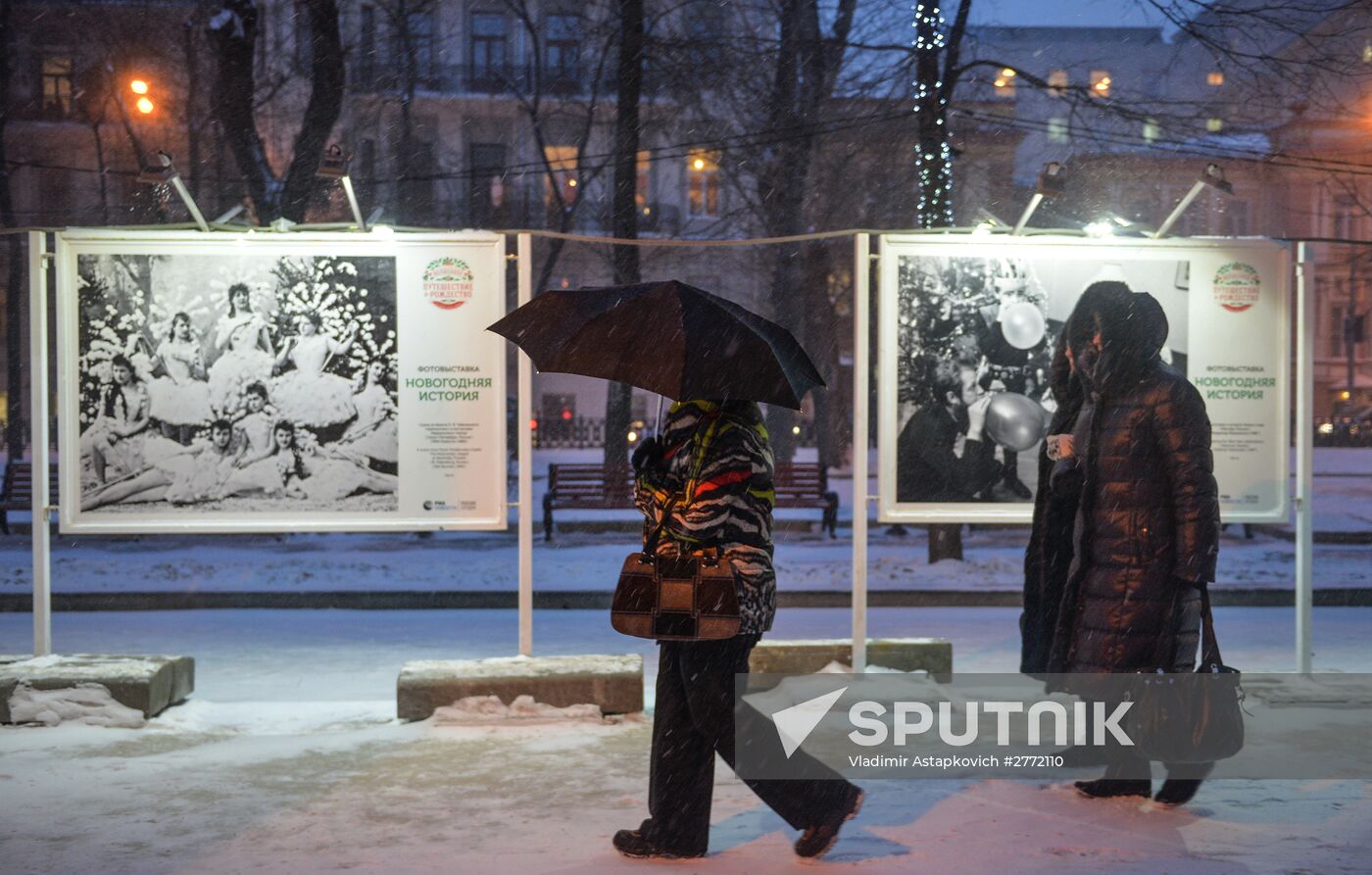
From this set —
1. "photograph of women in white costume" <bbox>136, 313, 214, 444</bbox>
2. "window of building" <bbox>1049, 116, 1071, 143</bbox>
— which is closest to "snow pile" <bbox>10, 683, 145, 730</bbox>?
"photograph of women in white costume" <bbox>136, 313, 214, 444</bbox>

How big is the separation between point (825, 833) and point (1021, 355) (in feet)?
13.2

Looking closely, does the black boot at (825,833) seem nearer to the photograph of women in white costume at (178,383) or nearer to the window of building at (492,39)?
the photograph of women in white costume at (178,383)

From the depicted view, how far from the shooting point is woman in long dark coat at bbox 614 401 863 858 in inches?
177

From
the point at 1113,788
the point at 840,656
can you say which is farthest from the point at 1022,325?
the point at 1113,788

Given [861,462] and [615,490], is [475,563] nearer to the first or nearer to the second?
[615,490]

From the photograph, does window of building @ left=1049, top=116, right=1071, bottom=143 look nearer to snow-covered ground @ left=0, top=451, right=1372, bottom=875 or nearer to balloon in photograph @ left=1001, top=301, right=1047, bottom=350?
snow-covered ground @ left=0, top=451, right=1372, bottom=875

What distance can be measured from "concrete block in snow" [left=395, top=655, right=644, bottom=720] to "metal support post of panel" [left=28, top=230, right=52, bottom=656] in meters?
2.15

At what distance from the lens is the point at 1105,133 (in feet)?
57.5

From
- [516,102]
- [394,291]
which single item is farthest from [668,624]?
[516,102]

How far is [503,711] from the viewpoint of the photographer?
7008 mm

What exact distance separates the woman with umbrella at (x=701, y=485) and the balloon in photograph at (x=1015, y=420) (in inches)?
132

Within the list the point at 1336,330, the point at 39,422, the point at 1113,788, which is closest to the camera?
the point at 1113,788

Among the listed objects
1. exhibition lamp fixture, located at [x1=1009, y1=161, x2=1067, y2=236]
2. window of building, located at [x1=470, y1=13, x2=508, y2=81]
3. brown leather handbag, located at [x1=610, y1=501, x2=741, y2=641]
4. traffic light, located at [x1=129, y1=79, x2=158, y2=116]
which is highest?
window of building, located at [x1=470, y1=13, x2=508, y2=81]

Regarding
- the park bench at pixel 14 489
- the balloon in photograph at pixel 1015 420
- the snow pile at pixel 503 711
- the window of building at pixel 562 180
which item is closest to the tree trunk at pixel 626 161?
the park bench at pixel 14 489
